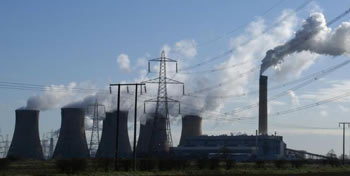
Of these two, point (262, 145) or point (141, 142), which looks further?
point (262, 145)

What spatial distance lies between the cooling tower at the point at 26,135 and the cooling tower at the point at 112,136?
7773 mm

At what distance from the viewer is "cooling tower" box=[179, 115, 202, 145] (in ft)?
275

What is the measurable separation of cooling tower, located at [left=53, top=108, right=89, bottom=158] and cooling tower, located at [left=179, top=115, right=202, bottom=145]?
1765cm

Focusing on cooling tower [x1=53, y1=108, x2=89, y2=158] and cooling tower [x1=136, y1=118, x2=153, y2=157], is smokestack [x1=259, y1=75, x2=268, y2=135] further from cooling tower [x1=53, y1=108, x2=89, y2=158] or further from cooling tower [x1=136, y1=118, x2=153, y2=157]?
cooling tower [x1=53, y1=108, x2=89, y2=158]

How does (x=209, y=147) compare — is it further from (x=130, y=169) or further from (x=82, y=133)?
(x=130, y=169)

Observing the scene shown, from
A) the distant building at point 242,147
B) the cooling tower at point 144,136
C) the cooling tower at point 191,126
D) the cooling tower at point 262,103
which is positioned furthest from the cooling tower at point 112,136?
the cooling tower at point 262,103

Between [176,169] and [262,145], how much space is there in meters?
59.9

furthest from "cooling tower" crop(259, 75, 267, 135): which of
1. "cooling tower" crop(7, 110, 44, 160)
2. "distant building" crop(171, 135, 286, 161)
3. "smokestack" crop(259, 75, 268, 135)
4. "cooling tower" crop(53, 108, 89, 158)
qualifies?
"cooling tower" crop(7, 110, 44, 160)

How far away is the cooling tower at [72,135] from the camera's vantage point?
221 feet

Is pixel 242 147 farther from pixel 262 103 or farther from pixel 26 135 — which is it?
pixel 26 135

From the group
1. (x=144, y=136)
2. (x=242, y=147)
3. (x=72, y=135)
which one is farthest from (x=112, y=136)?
(x=242, y=147)

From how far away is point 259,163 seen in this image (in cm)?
4669

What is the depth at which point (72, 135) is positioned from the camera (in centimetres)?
6844

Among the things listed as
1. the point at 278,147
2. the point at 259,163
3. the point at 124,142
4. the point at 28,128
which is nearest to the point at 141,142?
the point at 124,142
